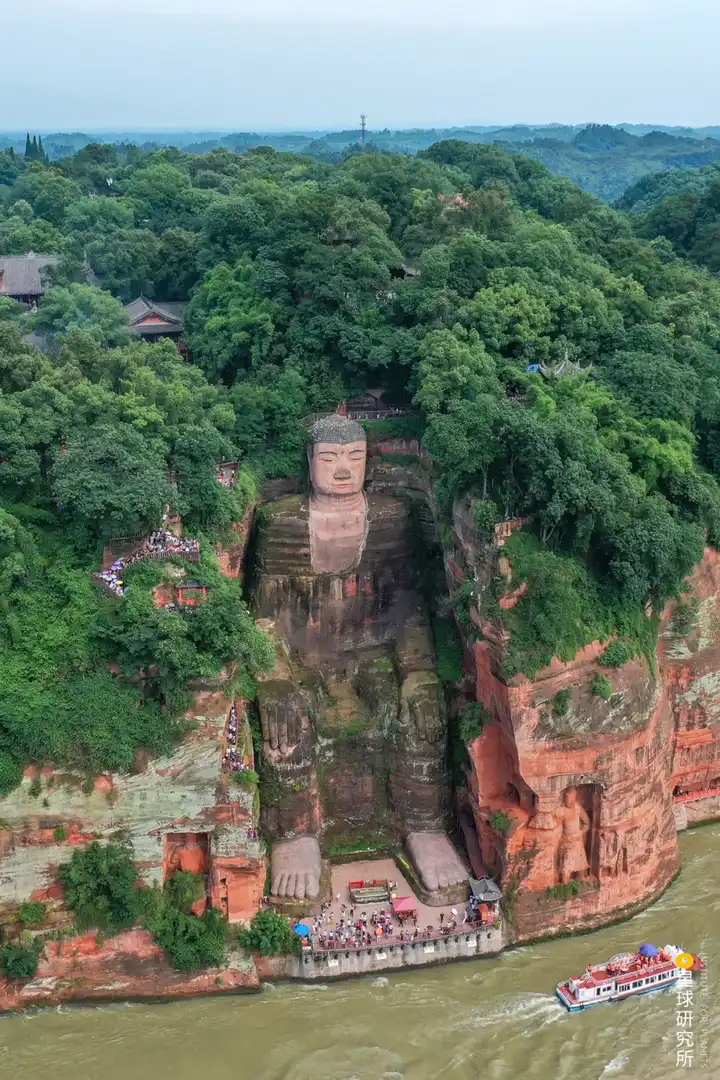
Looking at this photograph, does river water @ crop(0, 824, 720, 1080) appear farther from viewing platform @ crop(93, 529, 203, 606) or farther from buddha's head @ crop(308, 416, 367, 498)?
buddha's head @ crop(308, 416, 367, 498)

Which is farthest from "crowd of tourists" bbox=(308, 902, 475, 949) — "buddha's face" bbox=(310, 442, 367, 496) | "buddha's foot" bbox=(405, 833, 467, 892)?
"buddha's face" bbox=(310, 442, 367, 496)

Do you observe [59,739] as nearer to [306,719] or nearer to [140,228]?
[306,719]

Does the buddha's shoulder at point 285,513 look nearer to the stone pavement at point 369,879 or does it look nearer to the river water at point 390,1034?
the stone pavement at point 369,879

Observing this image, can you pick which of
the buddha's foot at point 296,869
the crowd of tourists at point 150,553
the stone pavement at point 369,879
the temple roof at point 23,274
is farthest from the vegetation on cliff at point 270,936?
the temple roof at point 23,274

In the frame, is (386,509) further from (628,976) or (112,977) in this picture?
(112,977)

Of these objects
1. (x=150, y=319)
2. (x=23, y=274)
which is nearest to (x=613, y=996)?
(x=150, y=319)

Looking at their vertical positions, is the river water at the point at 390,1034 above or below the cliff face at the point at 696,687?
below
